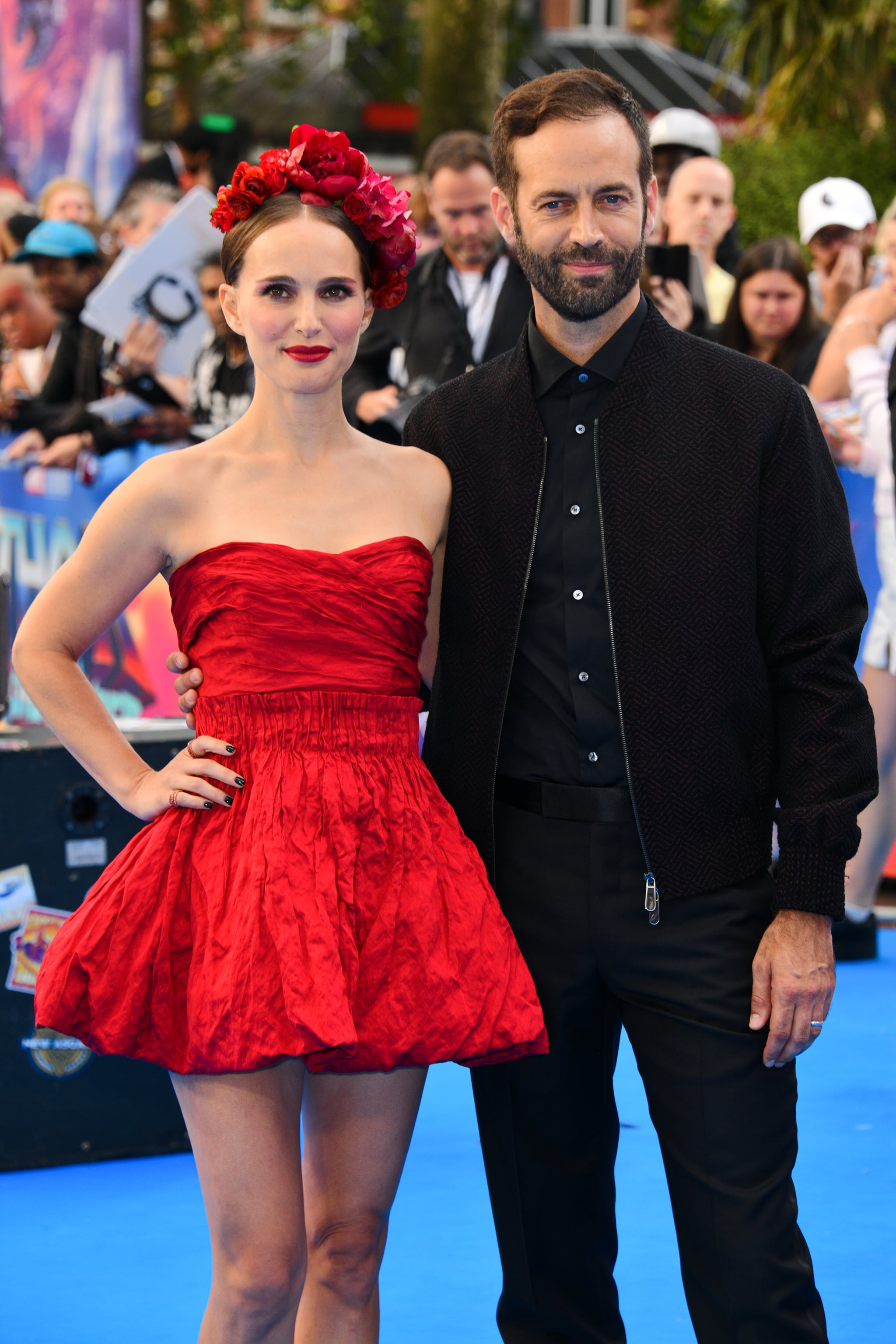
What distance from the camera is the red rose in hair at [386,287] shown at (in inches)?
95.4

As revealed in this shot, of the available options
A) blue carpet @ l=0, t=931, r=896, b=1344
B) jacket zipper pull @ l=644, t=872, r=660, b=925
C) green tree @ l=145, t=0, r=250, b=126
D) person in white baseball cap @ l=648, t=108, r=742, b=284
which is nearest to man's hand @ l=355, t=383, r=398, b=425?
person in white baseball cap @ l=648, t=108, r=742, b=284

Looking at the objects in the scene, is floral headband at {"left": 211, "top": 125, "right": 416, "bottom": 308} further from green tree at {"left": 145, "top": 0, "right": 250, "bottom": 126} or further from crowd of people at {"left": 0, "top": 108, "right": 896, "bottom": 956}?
green tree at {"left": 145, "top": 0, "right": 250, "bottom": 126}

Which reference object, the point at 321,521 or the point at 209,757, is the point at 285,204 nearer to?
the point at 321,521

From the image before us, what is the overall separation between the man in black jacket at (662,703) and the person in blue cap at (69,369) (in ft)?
14.3

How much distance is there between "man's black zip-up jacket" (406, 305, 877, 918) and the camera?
2234mm

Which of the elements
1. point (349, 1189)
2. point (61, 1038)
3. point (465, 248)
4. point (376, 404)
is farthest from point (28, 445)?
point (349, 1189)

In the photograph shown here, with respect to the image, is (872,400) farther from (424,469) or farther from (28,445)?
(28,445)

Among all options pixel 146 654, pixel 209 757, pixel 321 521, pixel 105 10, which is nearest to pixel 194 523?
pixel 321 521

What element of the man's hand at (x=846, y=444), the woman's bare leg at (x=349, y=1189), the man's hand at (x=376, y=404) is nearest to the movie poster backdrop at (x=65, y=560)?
the man's hand at (x=376, y=404)

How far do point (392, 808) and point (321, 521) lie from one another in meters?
0.44

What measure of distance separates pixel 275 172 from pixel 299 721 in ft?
2.71

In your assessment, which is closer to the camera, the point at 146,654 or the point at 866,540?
the point at 866,540

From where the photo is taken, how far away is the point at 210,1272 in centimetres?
329

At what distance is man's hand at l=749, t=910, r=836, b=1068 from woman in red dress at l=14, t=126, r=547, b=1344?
13.1 inches
